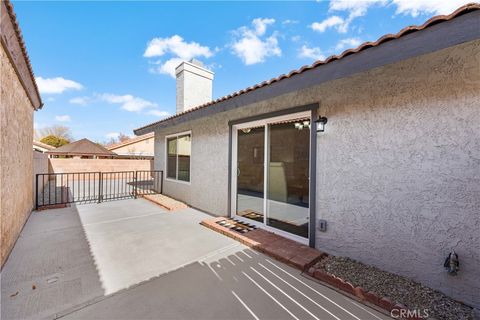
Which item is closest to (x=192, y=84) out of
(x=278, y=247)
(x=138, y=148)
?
(x=278, y=247)

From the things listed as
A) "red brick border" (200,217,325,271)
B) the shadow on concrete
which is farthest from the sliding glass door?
the shadow on concrete

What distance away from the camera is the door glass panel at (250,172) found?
4719mm

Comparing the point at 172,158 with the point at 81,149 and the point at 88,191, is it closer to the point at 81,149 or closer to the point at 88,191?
the point at 88,191

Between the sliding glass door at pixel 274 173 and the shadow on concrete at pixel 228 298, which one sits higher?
the sliding glass door at pixel 274 173

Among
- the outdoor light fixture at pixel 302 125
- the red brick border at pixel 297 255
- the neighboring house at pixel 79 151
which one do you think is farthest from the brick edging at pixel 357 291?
the neighboring house at pixel 79 151

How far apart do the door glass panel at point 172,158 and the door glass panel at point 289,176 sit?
4698mm

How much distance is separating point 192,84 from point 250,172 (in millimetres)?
6070

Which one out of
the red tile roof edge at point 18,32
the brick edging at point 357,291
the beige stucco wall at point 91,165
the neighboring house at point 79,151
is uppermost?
the red tile roof edge at point 18,32

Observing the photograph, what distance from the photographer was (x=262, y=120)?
4.55 m

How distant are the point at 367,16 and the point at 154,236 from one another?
22.3 ft

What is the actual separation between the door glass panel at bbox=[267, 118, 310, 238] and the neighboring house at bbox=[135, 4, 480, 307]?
0.07ft

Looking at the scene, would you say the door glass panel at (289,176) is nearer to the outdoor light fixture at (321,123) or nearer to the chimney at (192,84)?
the outdoor light fixture at (321,123)

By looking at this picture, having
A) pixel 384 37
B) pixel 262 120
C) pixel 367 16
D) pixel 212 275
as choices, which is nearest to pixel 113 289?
pixel 212 275

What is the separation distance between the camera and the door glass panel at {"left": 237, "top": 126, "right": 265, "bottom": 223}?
4.72 metres
